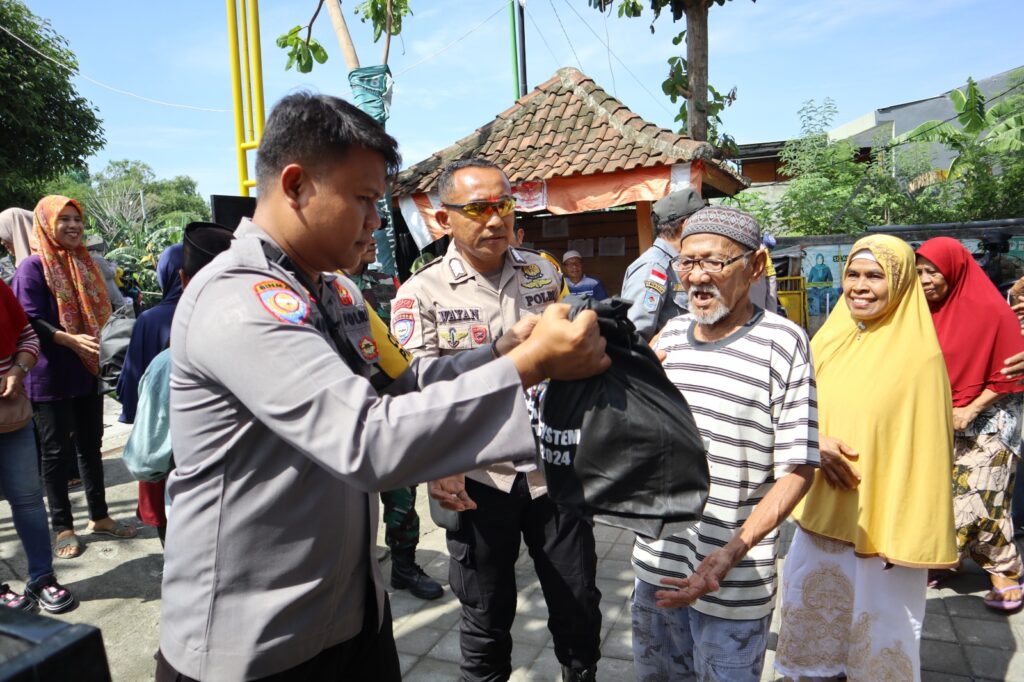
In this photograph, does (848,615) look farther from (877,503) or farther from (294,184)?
(294,184)

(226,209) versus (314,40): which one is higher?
(314,40)

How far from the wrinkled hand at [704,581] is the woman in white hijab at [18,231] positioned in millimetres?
4638

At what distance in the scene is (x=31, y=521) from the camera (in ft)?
12.2

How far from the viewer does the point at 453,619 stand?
3.63 meters

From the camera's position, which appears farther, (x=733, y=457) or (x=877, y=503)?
(x=877, y=503)

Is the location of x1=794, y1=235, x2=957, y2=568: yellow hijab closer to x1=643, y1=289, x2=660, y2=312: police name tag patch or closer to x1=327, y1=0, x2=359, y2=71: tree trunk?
x1=643, y1=289, x2=660, y2=312: police name tag patch

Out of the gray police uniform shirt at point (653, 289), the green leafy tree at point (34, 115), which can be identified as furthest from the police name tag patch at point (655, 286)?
the green leafy tree at point (34, 115)

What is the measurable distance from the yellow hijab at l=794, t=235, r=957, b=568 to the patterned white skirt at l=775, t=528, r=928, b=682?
4.1 inches

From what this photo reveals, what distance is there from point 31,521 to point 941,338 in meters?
5.05

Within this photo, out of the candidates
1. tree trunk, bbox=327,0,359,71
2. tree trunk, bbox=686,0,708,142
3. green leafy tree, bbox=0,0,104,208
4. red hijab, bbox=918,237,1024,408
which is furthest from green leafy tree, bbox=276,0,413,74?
green leafy tree, bbox=0,0,104,208

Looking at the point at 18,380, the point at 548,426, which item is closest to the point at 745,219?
the point at 548,426

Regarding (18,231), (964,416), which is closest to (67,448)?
(18,231)

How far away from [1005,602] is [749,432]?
2691 millimetres

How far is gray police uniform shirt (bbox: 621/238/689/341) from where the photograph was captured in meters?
3.82
